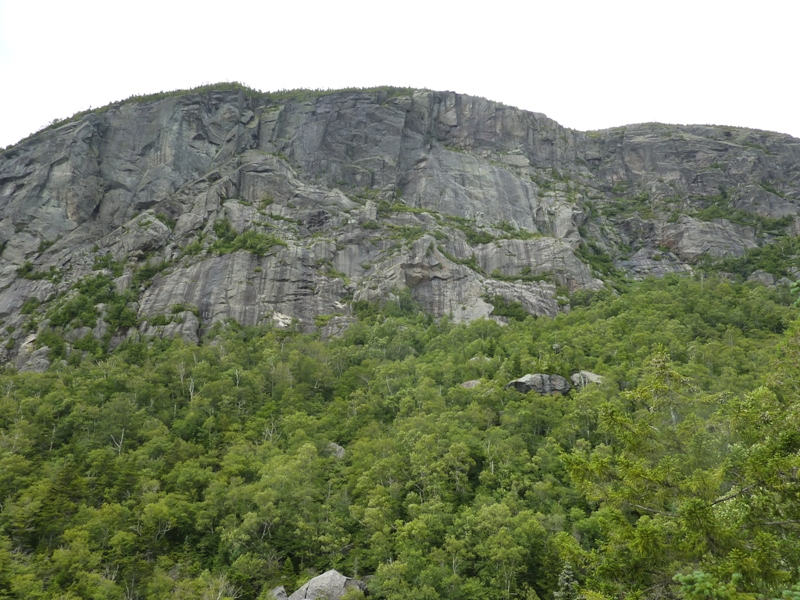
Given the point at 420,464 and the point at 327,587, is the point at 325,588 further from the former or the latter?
the point at 420,464

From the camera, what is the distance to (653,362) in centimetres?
1625

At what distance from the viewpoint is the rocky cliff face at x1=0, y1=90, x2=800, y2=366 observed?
79875 millimetres

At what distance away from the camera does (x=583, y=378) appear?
52625 millimetres

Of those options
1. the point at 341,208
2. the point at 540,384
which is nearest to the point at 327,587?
the point at 540,384

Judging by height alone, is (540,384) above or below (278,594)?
above

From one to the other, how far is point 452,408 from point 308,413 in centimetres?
1600

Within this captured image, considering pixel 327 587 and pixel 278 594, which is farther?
pixel 278 594

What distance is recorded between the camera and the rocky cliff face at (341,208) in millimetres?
79875

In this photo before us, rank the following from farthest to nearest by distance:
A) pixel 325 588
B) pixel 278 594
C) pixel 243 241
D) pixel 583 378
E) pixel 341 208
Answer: pixel 341 208, pixel 243 241, pixel 583 378, pixel 278 594, pixel 325 588

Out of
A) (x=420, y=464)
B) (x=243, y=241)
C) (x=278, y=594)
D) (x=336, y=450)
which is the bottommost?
(x=278, y=594)

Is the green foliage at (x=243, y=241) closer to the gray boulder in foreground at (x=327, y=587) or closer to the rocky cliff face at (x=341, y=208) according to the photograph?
the rocky cliff face at (x=341, y=208)

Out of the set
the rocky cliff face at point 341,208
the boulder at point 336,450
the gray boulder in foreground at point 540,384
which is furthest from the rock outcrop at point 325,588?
the rocky cliff face at point 341,208

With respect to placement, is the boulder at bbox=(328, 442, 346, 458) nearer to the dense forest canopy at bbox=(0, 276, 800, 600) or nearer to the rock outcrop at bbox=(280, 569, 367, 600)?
the dense forest canopy at bbox=(0, 276, 800, 600)

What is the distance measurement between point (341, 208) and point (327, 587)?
73.1 meters
